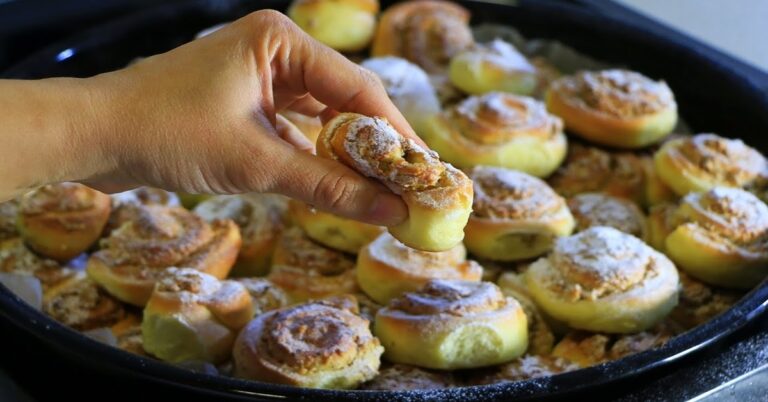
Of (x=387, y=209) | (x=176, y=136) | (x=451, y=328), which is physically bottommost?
(x=451, y=328)

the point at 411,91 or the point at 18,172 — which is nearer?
the point at 18,172

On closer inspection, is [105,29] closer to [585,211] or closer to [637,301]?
[585,211]

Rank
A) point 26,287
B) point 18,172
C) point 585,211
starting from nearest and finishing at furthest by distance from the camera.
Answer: point 18,172 → point 26,287 → point 585,211

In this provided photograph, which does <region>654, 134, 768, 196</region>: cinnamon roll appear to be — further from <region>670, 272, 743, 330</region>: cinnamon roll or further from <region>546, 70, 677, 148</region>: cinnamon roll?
<region>670, 272, 743, 330</region>: cinnamon roll

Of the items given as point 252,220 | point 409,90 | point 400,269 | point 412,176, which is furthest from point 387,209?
point 409,90

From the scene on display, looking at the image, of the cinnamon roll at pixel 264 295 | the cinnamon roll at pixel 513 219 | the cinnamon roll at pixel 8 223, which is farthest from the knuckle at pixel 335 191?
the cinnamon roll at pixel 8 223

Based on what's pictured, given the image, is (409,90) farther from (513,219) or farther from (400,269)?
(400,269)

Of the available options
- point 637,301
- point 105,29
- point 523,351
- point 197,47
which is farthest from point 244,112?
point 105,29
